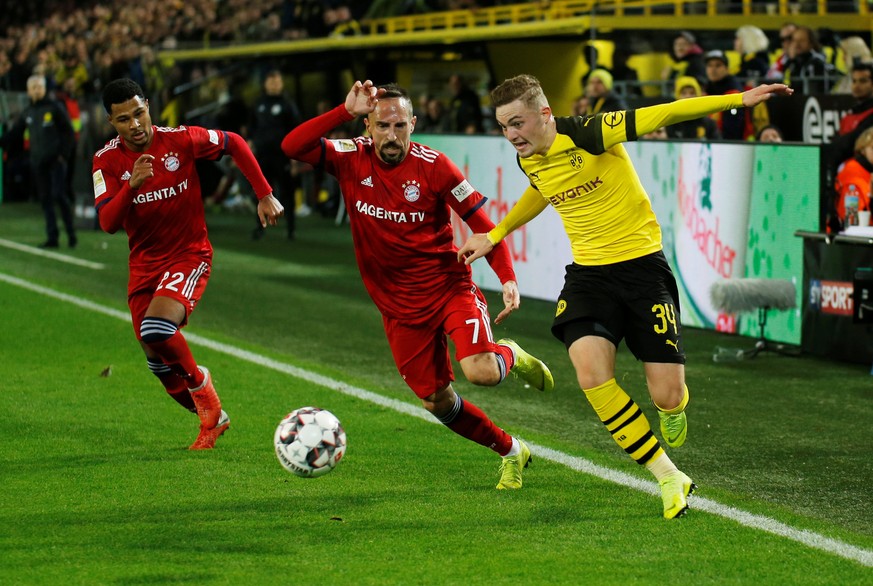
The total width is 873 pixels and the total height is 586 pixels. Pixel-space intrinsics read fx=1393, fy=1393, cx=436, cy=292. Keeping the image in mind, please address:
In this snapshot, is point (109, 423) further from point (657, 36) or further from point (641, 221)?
point (657, 36)

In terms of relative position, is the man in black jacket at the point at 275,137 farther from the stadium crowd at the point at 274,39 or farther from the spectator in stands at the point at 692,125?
the spectator in stands at the point at 692,125

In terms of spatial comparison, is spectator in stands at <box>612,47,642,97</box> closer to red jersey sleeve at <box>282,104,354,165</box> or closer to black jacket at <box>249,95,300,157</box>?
black jacket at <box>249,95,300,157</box>

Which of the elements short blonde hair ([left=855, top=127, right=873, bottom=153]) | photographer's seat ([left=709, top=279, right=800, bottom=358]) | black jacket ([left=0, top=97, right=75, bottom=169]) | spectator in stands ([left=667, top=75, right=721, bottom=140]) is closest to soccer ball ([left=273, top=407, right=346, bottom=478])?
photographer's seat ([left=709, top=279, right=800, bottom=358])

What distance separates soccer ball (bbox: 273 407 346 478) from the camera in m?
6.23

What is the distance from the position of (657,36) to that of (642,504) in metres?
13.5

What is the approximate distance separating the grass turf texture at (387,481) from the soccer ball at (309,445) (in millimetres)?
141

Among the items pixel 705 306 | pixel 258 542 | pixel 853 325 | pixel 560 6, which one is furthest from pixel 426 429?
pixel 560 6

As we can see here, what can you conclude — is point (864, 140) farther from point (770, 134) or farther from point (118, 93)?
point (118, 93)

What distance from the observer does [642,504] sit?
6078 millimetres

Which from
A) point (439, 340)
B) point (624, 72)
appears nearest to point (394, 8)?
point (624, 72)

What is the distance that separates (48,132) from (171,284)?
11.7 m

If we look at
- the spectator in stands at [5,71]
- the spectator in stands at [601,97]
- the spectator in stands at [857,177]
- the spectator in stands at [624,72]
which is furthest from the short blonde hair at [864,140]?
the spectator in stands at [5,71]

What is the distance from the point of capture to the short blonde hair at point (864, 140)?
33.2 feet

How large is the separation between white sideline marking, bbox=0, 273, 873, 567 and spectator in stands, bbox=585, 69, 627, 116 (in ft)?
16.4
